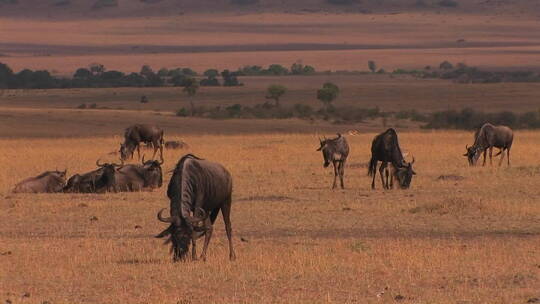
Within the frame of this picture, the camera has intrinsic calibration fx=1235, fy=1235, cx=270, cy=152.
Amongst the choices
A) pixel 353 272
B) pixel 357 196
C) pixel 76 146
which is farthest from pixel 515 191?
pixel 76 146

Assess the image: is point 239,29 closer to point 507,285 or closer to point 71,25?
point 71,25

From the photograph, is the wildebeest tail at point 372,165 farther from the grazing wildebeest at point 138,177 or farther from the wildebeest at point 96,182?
the wildebeest at point 96,182

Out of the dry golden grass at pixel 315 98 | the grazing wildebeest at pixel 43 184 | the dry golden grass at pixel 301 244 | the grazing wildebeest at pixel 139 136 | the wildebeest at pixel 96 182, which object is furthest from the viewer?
the dry golden grass at pixel 315 98

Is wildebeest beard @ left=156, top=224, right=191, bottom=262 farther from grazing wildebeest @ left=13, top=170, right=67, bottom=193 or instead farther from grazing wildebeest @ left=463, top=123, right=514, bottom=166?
grazing wildebeest @ left=463, top=123, right=514, bottom=166

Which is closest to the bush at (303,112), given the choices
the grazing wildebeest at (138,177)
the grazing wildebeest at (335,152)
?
the grazing wildebeest at (335,152)

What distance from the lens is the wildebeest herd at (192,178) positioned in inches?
498

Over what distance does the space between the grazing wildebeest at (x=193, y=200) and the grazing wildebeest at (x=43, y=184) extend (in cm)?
985

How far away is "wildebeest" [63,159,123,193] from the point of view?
2261 centimetres

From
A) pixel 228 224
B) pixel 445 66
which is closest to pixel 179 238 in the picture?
pixel 228 224

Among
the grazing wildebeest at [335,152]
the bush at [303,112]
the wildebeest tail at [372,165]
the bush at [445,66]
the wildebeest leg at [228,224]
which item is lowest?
the bush at [445,66]

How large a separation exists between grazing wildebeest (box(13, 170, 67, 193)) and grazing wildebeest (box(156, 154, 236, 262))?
388 inches

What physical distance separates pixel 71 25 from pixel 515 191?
181m

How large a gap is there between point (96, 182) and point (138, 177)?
2.96ft

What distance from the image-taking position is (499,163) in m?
29.9
